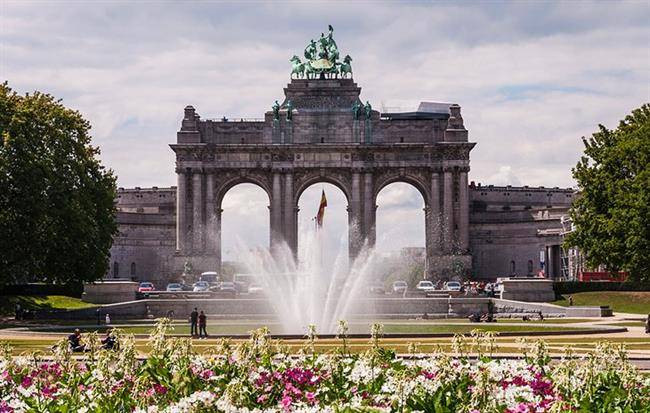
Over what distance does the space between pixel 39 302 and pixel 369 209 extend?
45.3 metres

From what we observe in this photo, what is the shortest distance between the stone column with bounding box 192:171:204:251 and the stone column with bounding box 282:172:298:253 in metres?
8.86

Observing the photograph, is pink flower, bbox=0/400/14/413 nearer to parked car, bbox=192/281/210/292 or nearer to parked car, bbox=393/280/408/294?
parked car, bbox=393/280/408/294

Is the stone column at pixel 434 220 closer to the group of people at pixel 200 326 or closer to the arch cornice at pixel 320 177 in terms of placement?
the arch cornice at pixel 320 177

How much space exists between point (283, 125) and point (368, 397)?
103730 millimetres

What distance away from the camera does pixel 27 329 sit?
5688 centimetres

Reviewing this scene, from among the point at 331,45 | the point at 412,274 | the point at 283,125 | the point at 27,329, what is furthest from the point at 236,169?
the point at 27,329

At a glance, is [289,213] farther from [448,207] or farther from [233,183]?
[448,207]

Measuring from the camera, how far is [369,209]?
118 meters

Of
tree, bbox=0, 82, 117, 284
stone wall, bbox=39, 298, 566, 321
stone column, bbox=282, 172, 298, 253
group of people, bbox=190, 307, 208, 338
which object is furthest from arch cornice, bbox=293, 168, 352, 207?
group of people, bbox=190, 307, 208, 338

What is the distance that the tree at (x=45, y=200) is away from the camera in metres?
65.2

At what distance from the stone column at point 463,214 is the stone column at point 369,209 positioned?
29.8ft

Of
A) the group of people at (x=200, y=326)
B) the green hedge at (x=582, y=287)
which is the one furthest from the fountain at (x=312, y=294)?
the green hedge at (x=582, y=287)

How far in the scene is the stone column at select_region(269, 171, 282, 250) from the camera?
117750 mm

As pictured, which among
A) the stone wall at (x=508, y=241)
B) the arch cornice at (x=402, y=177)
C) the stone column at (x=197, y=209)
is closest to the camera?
the stone column at (x=197, y=209)
